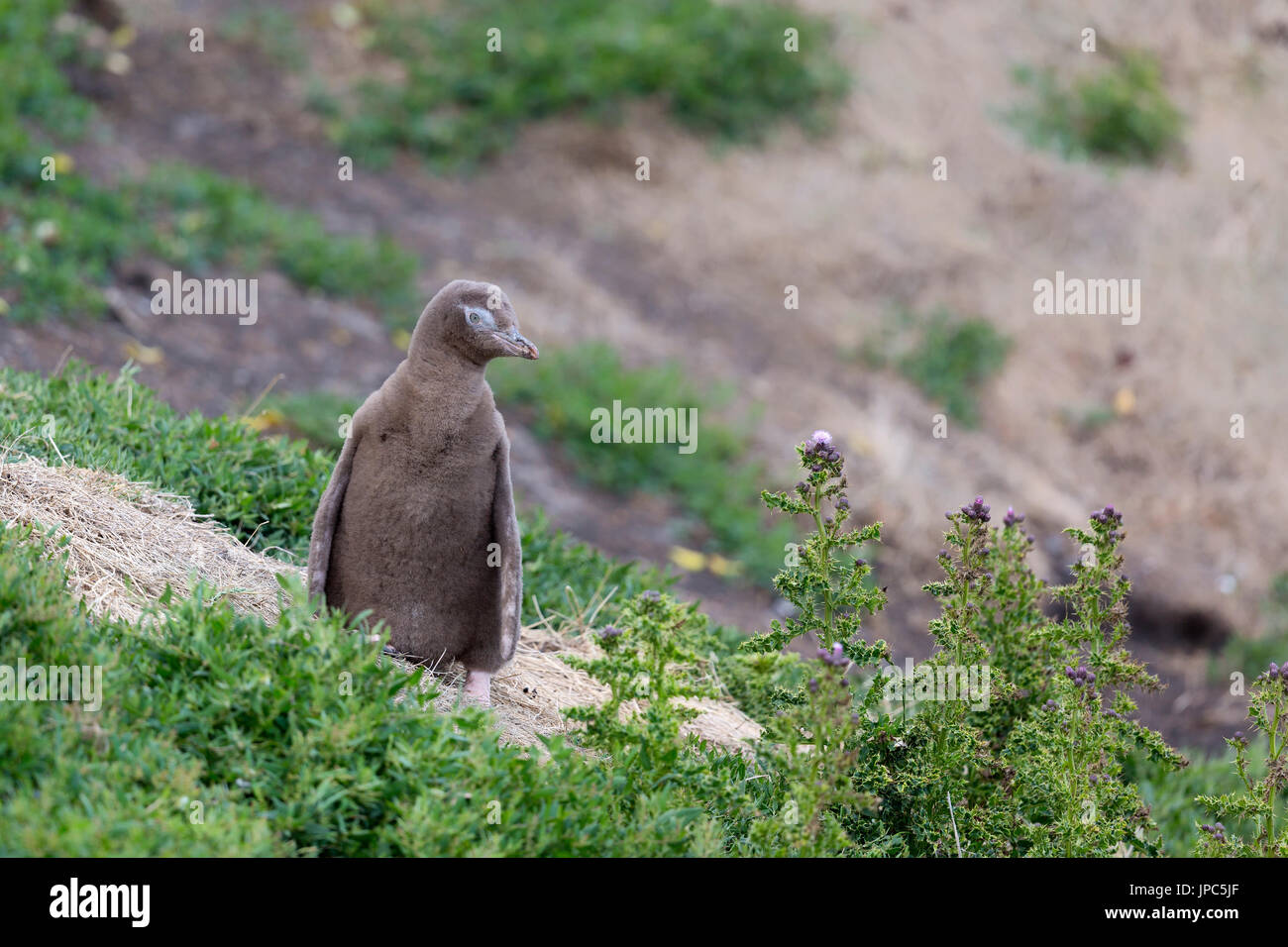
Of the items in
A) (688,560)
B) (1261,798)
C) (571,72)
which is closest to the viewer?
(1261,798)

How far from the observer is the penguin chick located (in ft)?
14.1

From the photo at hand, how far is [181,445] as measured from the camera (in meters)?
5.62

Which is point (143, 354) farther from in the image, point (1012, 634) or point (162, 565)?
point (1012, 634)

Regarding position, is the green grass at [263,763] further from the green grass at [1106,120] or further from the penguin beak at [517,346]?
the green grass at [1106,120]

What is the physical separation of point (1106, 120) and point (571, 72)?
16.3 feet

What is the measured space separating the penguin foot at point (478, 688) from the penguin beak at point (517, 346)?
3.59 ft

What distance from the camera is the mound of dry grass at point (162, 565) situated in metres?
4.40

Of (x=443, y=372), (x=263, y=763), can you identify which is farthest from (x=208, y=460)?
(x=263, y=763)

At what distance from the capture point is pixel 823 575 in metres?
4.18

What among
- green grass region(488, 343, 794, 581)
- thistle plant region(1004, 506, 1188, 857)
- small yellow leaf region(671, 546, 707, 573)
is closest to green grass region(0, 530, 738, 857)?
thistle plant region(1004, 506, 1188, 857)

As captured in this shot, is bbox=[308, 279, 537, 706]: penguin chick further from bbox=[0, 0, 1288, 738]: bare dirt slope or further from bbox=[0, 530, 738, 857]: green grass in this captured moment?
bbox=[0, 0, 1288, 738]: bare dirt slope

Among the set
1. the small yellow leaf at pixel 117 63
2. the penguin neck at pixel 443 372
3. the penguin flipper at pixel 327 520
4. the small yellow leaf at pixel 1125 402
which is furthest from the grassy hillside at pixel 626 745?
the small yellow leaf at pixel 117 63
